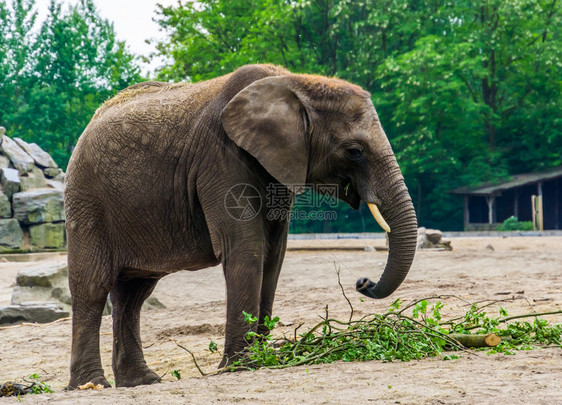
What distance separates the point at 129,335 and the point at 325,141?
8.92ft

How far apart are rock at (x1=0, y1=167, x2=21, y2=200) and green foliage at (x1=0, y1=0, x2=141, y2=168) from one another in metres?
21.3

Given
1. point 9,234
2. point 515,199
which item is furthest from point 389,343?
point 515,199

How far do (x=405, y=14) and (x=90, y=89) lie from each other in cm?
2128

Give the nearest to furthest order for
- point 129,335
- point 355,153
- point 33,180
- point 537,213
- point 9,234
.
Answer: point 355,153
point 129,335
point 9,234
point 33,180
point 537,213

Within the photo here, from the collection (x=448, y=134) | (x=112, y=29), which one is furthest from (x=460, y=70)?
(x=112, y=29)

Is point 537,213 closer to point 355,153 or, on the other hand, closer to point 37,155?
point 37,155

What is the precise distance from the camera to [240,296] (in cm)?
586

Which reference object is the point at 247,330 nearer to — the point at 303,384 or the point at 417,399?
the point at 303,384

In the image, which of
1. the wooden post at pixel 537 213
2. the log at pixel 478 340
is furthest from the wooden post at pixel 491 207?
the log at pixel 478 340

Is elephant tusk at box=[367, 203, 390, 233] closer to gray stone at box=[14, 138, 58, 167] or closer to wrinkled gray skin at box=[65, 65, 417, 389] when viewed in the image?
wrinkled gray skin at box=[65, 65, 417, 389]

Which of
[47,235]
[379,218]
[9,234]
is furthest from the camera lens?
[47,235]

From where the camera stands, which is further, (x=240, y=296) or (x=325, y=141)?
(x=325, y=141)

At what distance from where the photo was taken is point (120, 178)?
653cm

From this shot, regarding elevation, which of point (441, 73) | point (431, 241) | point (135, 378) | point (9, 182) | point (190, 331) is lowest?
point (135, 378)
